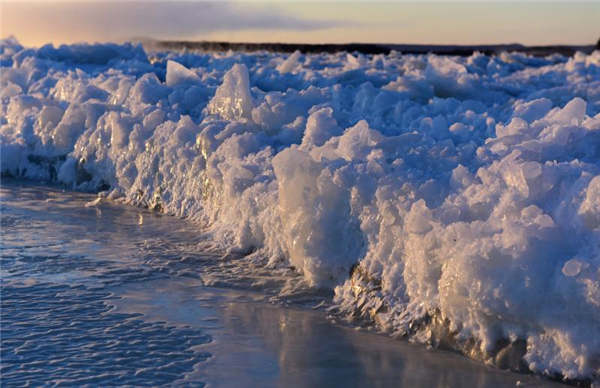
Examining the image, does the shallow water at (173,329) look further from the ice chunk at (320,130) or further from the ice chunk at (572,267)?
the ice chunk at (320,130)

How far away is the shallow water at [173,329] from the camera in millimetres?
3432

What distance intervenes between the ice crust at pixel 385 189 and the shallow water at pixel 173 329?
0.22 m

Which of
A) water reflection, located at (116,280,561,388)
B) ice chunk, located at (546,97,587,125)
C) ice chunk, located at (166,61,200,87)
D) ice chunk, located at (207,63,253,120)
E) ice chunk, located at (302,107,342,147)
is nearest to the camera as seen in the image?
water reflection, located at (116,280,561,388)

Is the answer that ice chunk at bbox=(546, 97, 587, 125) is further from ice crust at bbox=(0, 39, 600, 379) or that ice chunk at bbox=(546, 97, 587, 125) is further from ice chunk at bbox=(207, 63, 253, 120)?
ice chunk at bbox=(207, 63, 253, 120)

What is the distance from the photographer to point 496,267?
3496 millimetres

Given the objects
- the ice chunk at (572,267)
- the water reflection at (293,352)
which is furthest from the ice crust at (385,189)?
the water reflection at (293,352)

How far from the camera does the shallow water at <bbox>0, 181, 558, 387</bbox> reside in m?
3.43

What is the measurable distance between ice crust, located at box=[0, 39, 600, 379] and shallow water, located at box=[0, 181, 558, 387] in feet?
0.71

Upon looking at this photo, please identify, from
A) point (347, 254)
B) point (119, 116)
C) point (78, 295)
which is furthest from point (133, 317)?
point (119, 116)

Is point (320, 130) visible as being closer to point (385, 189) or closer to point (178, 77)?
point (385, 189)

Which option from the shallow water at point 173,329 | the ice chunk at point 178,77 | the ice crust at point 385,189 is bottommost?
the shallow water at point 173,329

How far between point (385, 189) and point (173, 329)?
1338mm

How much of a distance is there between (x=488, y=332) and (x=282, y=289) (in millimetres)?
1457

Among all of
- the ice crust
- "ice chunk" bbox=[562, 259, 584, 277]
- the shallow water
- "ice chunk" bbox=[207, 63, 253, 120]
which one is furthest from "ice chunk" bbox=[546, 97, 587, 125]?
"ice chunk" bbox=[207, 63, 253, 120]
